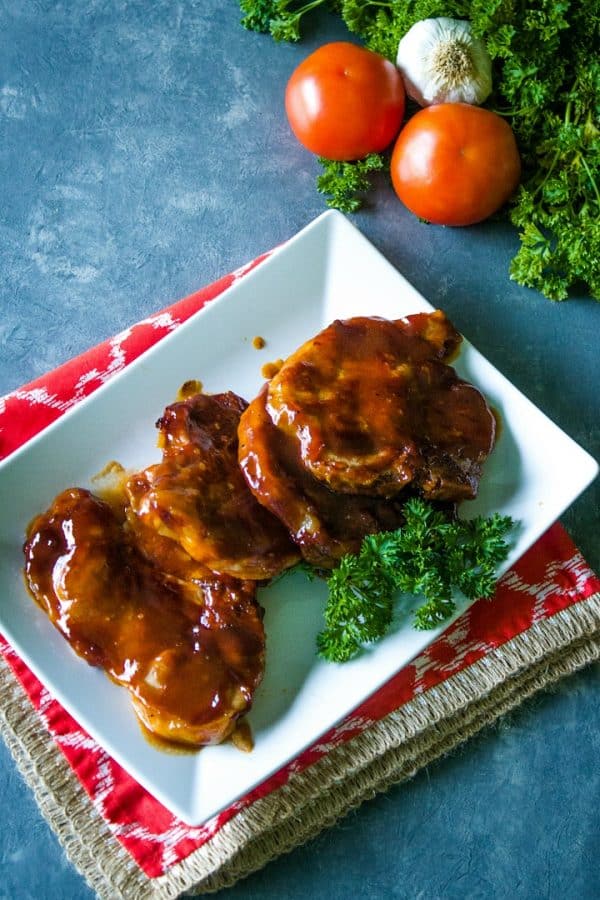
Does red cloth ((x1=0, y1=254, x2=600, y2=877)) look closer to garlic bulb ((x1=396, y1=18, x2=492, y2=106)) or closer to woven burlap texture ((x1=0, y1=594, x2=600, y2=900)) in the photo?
woven burlap texture ((x1=0, y1=594, x2=600, y2=900))

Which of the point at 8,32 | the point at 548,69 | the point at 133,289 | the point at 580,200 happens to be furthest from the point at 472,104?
the point at 8,32

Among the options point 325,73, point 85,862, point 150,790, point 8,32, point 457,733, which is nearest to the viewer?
point 150,790

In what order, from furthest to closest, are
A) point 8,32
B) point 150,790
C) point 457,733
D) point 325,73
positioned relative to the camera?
1. point 8,32
2. point 325,73
3. point 457,733
4. point 150,790

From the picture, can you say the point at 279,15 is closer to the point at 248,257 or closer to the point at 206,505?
the point at 248,257

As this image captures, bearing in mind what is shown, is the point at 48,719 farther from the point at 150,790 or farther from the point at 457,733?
the point at 457,733

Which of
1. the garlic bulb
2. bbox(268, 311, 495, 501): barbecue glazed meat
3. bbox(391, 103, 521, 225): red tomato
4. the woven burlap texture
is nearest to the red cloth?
the woven burlap texture

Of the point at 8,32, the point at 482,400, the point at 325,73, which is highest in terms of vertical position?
the point at 8,32

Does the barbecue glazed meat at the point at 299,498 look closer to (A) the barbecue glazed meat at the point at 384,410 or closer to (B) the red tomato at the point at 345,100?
(A) the barbecue glazed meat at the point at 384,410
